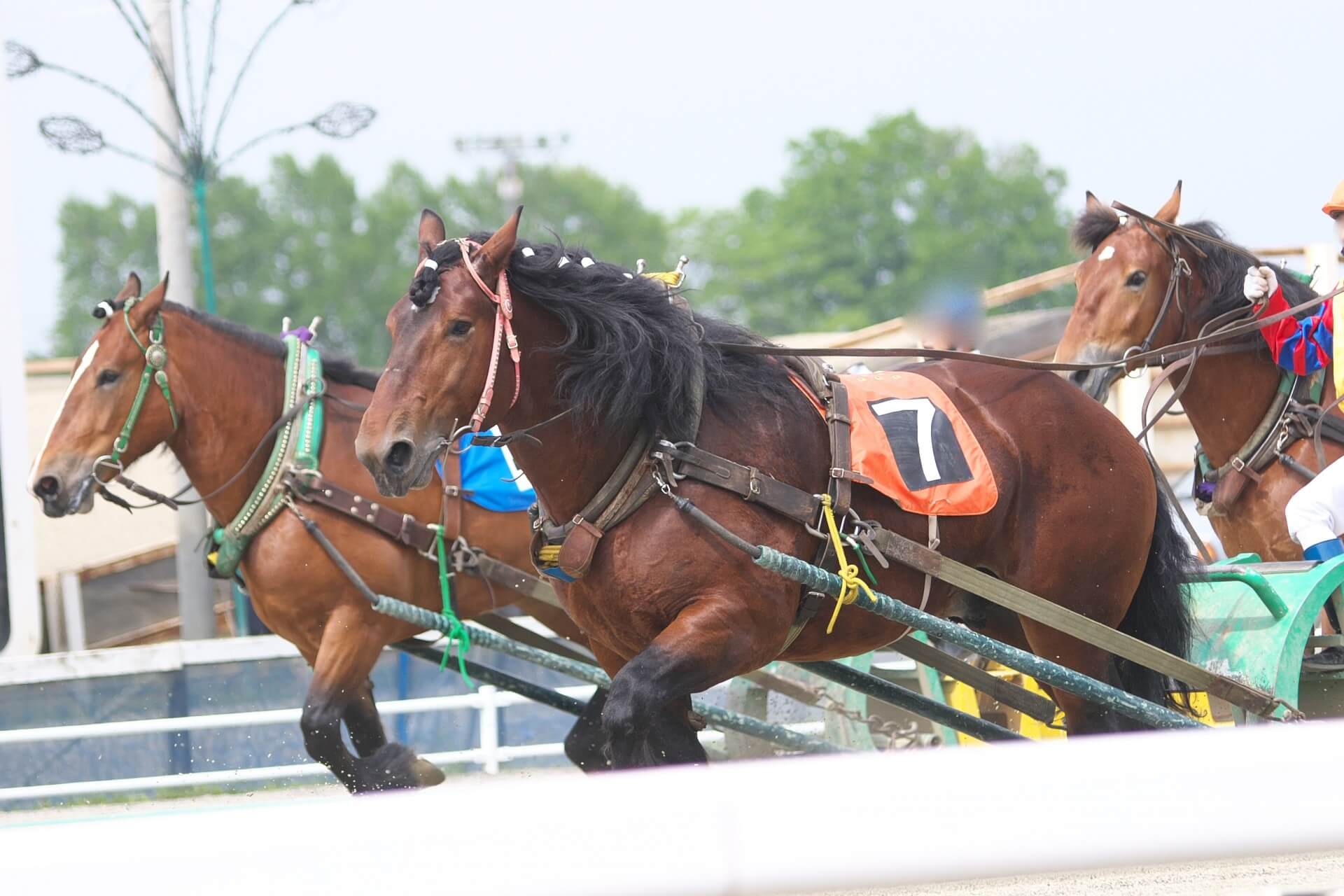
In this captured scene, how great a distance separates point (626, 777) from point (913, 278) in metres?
40.8

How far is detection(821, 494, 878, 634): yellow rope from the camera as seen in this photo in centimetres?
364

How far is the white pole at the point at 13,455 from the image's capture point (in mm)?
8469

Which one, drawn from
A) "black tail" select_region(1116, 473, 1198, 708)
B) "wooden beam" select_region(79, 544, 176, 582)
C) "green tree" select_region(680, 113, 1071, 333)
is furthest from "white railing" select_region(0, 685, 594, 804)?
"green tree" select_region(680, 113, 1071, 333)

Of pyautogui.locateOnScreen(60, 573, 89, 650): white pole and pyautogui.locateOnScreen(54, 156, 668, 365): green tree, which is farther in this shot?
pyautogui.locateOnScreen(54, 156, 668, 365): green tree

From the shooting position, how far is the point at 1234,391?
17.4ft

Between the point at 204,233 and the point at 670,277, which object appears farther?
the point at 204,233

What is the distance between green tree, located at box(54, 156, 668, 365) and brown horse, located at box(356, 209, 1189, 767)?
48535 millimetres

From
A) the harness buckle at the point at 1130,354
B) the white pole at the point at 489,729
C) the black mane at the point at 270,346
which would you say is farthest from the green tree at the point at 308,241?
the harness buckle at the point at 1130,354

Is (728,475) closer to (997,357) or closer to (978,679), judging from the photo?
(997,357)

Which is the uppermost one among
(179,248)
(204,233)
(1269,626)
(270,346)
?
(204,233)

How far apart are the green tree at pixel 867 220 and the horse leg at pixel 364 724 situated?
1294 inches

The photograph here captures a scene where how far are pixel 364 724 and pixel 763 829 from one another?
173 inches

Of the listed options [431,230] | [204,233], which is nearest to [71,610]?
[204,233]

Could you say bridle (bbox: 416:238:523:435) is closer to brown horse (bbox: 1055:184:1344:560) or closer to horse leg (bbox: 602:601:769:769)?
horse leg (bbox: 602:601:769:769)
